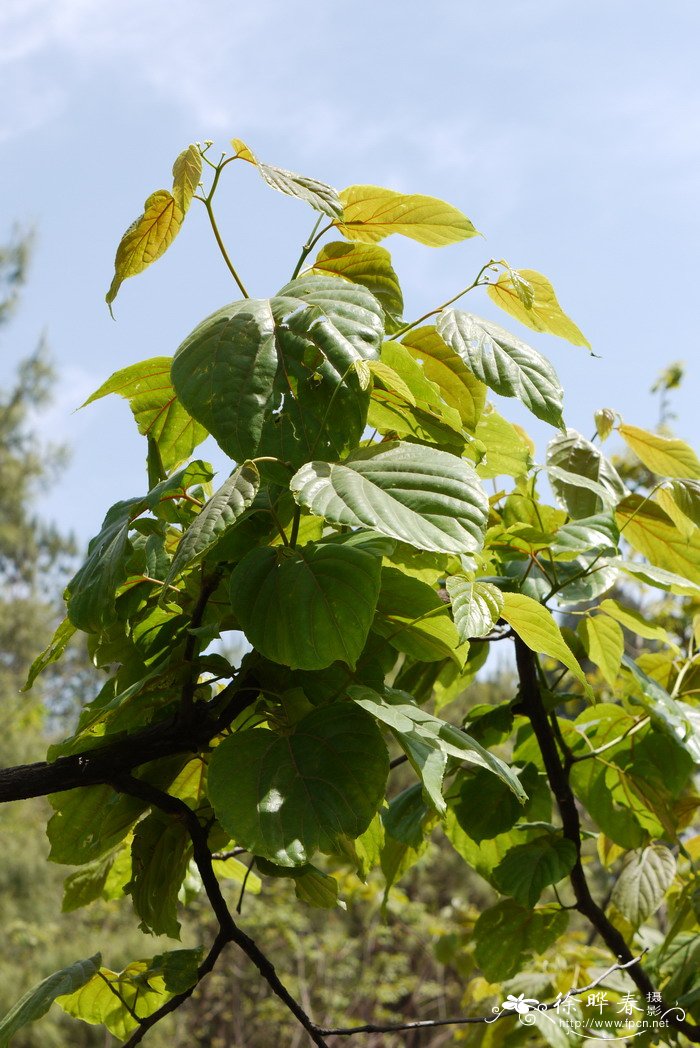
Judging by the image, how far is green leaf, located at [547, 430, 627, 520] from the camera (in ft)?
2.29

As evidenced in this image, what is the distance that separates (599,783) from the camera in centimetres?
79

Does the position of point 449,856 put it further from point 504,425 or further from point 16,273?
point 16,273

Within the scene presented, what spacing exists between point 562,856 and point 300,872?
0.24m

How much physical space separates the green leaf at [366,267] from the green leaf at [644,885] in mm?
569

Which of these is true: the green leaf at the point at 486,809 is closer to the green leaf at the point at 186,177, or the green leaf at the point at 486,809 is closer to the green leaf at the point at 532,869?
the green leaf at the point at 532,869

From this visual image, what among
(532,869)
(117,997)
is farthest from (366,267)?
(117,997)

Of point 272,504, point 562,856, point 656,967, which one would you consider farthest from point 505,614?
point 656,967

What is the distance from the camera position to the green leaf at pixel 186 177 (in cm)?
55

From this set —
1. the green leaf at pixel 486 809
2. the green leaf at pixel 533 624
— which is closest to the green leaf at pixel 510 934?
the green leaf at pixel 486 809

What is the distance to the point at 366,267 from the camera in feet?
2.01

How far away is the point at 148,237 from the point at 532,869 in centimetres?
56

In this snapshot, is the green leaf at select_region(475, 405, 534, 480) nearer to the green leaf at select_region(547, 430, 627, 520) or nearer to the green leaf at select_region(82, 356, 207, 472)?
the green leaf at select_region(547, 430, 627, 520)

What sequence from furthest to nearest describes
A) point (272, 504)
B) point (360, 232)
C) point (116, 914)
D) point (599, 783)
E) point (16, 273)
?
point (16, 273)
point (116, 914)
point (599, 783)
point (360, 232)
point (272, 504)

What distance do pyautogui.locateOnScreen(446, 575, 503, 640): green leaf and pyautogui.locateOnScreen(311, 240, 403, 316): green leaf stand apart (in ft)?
0.68
